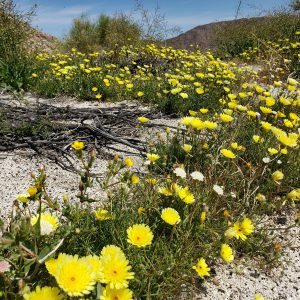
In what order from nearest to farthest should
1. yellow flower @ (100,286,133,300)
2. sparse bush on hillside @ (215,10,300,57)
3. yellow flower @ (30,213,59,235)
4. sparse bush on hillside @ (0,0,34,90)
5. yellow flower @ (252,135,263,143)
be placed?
yellow flower @ (100,286,133,300) < yellow flower @ (30,213,59,235) < yellow flower @ (252,135,263,143) < sparse bush on hillside @ (0,0,34,90) < sparse bush on hillside @ (215,10,300,57)

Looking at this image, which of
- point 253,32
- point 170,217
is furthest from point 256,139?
point 253,32

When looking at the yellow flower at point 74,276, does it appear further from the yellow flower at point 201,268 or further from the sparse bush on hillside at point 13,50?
the sparse bush on hillside at point 13,50

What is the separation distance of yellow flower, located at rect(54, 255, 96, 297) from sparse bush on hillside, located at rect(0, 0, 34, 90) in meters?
4.24

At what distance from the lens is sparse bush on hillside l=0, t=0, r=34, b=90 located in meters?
4.95

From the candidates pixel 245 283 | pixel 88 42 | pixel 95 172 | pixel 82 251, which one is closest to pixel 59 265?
pixel 82 251

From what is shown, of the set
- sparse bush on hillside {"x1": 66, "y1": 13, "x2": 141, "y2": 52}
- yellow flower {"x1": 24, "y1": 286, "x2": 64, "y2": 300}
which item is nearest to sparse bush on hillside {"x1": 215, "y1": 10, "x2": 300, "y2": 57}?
sparse bush on hillside {"x1": 66, "y1": 13, "x2": 141, "y2": 52}

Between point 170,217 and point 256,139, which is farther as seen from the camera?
point 256,139

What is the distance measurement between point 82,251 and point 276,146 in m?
1.72

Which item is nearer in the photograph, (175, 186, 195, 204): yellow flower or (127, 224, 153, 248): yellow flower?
(127, 224, 153, 248): yellow flower

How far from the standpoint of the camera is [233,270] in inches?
68.1

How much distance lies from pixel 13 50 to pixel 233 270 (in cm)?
523

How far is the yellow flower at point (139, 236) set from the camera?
1.28 m

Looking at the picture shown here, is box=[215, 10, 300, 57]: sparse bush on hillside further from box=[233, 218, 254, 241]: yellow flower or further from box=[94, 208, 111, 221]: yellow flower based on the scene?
box=[94, 208, 111, 221]: yellow flower

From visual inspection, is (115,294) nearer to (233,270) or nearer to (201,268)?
(201,268)
